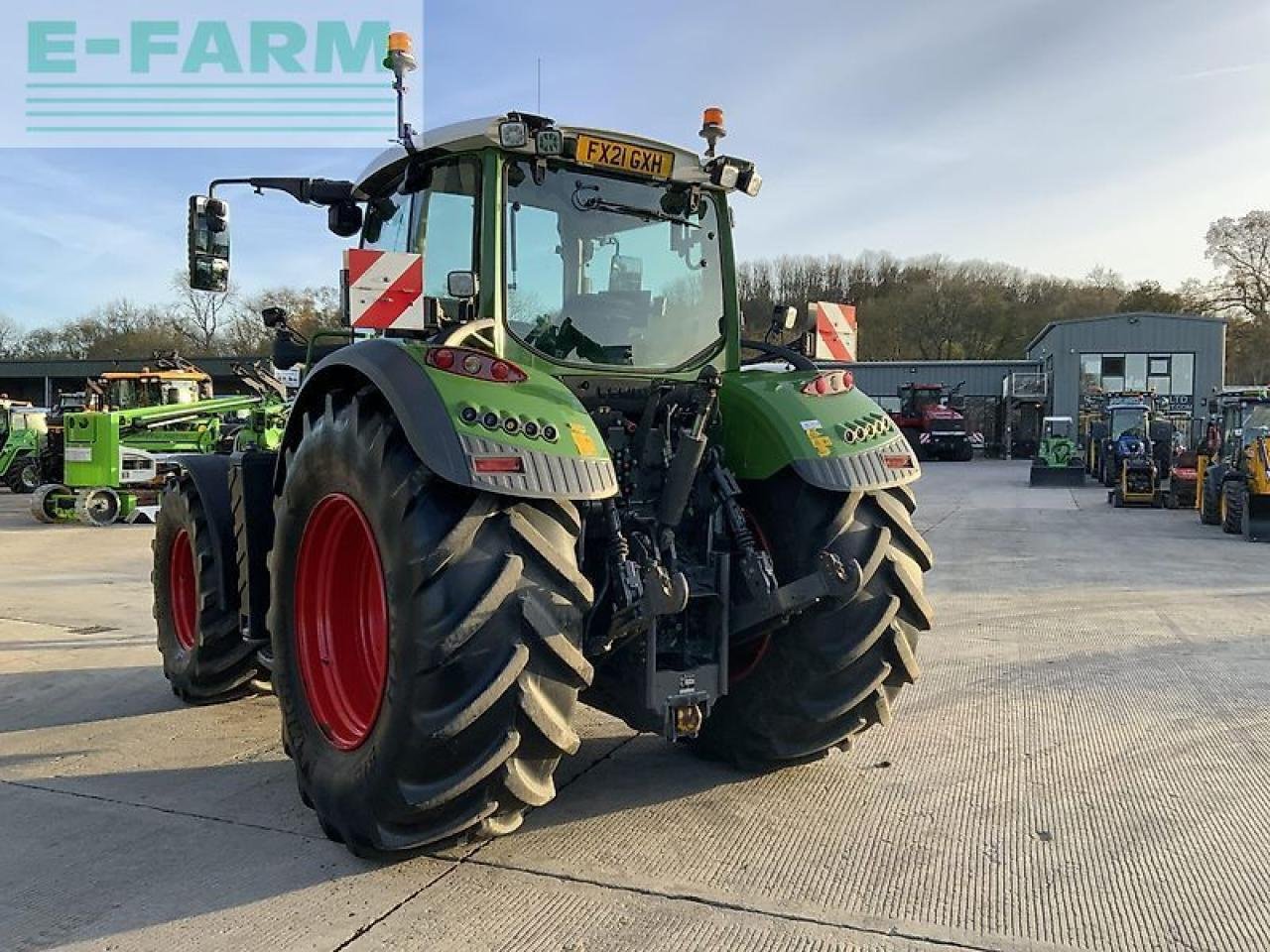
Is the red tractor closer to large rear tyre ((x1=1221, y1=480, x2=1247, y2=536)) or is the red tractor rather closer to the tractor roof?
large rear tyre ((x1=1221, y1=480, x2=1247, y2=536))

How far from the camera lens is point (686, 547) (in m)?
3.77

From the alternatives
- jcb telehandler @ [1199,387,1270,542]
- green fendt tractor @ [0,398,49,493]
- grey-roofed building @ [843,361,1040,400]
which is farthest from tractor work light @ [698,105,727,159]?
grey-roofed building @ [843,361,1040,400]

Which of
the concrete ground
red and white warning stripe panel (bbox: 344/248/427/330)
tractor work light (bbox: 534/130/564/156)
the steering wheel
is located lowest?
the concrete ground

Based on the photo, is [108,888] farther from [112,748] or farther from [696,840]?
[696,840]

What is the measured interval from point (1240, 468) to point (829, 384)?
1309cm

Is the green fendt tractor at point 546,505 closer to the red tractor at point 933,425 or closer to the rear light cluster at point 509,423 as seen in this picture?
the rear light cluster at point 509,423

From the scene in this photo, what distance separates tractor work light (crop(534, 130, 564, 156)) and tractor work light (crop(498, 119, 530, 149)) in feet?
0.24

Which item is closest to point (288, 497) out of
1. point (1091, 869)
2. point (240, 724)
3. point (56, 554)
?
point (240, 724)

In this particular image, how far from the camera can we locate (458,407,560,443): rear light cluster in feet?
9.64

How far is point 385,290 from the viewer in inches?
Answer: 135

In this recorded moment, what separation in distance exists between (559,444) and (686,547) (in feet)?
3.10

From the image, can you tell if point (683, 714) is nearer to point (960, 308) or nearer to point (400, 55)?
point (400, 55)

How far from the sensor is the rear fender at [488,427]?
113 inches

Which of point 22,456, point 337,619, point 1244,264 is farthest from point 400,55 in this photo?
point 1244,264
